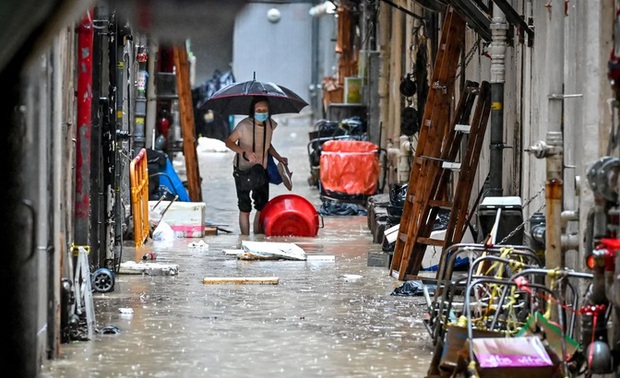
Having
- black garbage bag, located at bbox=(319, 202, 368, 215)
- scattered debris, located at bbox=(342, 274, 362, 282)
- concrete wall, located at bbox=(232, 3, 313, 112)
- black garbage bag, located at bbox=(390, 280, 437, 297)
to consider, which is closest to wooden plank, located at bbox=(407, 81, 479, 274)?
scattered debris, located at bbox=(342, 274, 362, 282)

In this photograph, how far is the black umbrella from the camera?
20359 mm

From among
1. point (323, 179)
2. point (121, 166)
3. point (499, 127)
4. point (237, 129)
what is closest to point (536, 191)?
point (499, 127)

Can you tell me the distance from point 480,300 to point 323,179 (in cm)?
1443

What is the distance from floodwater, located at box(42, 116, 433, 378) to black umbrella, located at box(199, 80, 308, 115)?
9.95 feet

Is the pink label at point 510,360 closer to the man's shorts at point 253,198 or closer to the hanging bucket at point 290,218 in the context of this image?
the hanging bucket at point 290,218

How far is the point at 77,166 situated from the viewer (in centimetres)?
1252

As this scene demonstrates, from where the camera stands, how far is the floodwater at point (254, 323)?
1006 centimetres

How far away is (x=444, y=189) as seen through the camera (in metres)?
14.8

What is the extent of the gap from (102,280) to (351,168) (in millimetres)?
10962

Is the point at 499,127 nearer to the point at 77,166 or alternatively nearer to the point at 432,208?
the point at 432,208

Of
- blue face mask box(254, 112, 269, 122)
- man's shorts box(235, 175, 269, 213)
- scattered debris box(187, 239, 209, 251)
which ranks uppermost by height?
Answer: blue face mask box(254, 112, 269, 122)

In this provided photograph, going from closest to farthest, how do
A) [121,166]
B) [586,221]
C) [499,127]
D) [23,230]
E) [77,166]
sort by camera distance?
[23,230] < [586,221] < [77,166] < [499,127] < [121,166]

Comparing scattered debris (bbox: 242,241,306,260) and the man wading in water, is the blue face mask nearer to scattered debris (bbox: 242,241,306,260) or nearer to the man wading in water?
the man wading in water

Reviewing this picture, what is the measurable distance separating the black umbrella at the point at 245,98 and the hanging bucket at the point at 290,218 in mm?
1637
